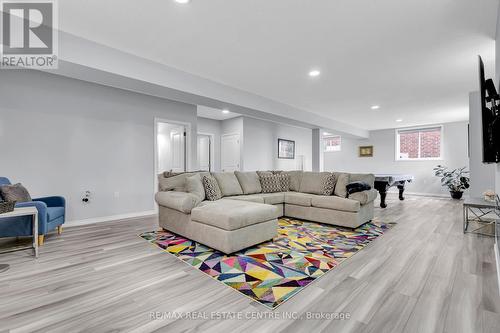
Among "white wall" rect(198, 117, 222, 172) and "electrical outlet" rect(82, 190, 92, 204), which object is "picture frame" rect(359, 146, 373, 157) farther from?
"electrical outlet" rect(82, 190, 92, 204)

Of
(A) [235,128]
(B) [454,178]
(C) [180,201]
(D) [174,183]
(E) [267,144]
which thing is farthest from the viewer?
(E) [267,144]

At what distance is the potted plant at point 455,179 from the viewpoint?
276 inches

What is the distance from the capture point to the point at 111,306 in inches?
66.9

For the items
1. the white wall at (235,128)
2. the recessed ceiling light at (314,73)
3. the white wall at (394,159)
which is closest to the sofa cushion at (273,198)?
the recessed ceiling light at (314,73)

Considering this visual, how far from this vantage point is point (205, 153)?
7.77m

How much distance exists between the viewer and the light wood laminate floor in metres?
1.51

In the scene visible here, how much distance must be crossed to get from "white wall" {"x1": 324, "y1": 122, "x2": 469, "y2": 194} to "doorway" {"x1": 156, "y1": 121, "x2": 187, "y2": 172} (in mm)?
6998

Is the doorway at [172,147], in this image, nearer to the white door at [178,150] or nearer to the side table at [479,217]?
the white door at [178,150]

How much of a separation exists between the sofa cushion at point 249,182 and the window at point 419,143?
6564 mm

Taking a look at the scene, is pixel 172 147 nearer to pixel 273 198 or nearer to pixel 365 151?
pixel 273 198

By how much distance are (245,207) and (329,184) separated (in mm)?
1976

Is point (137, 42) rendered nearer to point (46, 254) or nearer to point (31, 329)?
point (46, 254)

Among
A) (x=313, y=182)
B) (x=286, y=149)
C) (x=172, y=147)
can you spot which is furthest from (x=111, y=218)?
(x=286, y=149)

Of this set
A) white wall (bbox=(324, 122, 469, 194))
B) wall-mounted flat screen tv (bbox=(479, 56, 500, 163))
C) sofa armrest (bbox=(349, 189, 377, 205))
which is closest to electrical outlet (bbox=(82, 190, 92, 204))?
sofa armrest (bbox=(349, 189, 377, 205))
